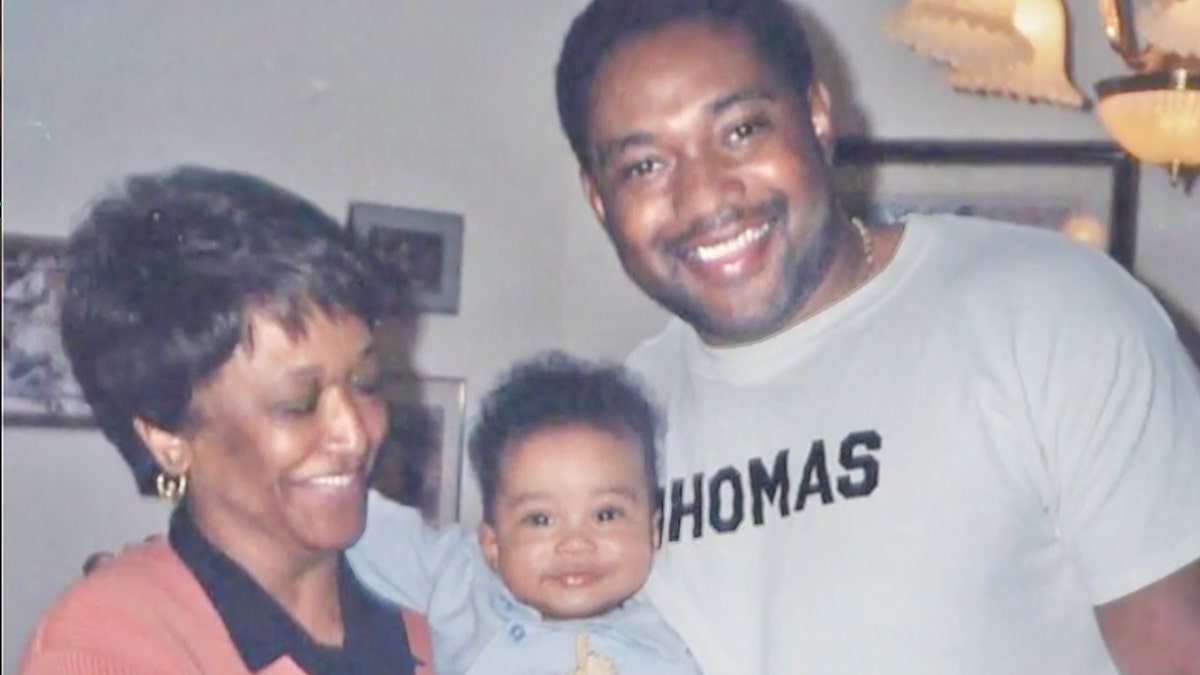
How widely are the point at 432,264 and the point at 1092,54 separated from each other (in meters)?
0.56

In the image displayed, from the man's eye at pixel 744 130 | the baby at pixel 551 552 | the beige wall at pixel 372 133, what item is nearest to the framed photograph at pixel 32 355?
the beige wall at pixel 372 133

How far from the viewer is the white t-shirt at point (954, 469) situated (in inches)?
26.8

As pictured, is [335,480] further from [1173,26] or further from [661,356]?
[1173,26]

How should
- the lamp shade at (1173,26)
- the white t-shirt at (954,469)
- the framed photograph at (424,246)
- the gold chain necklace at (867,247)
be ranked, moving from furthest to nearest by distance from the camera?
the framed photograph at (424,246)
the lamp shade at (1173,26)
the gold chain necklace at (867,247)
the white t-shirt at (954,469)

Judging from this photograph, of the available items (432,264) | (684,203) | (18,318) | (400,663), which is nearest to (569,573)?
(400,663)

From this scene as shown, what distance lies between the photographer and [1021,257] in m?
0.72

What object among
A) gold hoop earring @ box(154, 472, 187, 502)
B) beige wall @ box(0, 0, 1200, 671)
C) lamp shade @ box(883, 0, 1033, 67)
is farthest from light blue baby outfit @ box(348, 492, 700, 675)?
lamp shade @ box(883, 0, 1033, 67)

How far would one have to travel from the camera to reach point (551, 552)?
2.77ft

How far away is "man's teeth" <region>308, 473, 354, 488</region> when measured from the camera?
29.6 inches

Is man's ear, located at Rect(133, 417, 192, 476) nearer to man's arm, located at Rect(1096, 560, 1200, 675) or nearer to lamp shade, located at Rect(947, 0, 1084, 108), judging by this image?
man's arm, located at Rect(1096, 560, 1200, 675)

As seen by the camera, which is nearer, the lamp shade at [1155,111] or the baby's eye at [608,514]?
the baby's eye at [608,514]

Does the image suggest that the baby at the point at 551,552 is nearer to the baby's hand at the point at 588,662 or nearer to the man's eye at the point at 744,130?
the baby's hand at the point at 588,662

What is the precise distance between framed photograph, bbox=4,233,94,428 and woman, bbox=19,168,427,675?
521mm

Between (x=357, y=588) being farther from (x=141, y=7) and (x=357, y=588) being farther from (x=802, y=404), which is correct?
(x=141, y=7)
